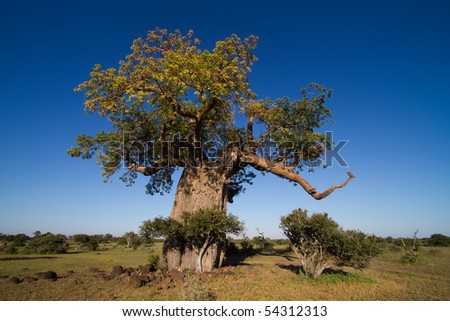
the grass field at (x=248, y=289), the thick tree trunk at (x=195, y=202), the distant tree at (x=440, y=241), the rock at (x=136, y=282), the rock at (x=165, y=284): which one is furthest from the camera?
the distant tree at (x=440, y=241)

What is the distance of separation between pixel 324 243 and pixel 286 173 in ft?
12.2

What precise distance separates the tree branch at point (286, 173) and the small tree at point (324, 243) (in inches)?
40.7

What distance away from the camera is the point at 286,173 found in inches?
574

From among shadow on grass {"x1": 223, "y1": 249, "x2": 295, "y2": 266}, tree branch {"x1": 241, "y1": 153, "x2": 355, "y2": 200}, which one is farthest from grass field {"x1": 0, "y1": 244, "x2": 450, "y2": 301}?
shadow on grass {"x1": 223, "y1": 249, "x2": 295, "y2": 266}

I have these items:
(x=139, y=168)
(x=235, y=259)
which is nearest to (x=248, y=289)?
(x=139, y=168)

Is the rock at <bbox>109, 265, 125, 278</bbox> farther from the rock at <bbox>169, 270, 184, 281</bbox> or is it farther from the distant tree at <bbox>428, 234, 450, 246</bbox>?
the distant tree at <bbox>428, 234, 450, 246</bbox>

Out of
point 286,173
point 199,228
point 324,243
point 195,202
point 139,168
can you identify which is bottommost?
point 324,243

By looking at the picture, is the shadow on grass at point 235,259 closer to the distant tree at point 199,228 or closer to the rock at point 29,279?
the distant tree at point 199,228

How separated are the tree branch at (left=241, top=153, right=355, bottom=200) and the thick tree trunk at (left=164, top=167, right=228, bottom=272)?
2.10 m

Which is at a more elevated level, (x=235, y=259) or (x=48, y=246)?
(x=48, y=246)

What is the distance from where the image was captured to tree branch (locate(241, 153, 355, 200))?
43.6ft

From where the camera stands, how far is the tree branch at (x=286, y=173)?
1327 centimetres

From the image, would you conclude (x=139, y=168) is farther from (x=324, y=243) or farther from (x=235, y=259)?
(x=235, y=259)

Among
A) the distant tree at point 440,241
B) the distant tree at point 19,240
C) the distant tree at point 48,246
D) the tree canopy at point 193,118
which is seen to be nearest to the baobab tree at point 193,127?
the tree canopy at point 193,118
